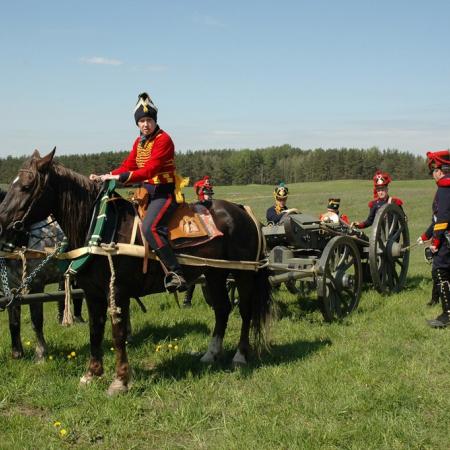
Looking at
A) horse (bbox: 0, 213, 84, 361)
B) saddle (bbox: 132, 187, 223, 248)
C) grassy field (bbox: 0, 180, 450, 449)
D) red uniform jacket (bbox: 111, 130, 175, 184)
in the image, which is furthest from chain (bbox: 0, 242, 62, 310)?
red uniform jacket (bbox: 111, 130, 175, 184)

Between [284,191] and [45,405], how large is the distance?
556cm

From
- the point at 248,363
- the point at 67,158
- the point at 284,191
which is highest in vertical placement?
the point at 67,158

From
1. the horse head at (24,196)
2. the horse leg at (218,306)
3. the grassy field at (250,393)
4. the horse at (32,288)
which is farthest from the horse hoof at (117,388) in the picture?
the horse head at (24,196)

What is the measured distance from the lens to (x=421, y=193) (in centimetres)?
4897

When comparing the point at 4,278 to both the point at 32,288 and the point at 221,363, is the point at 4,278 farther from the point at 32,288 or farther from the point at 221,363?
the point at 221,363

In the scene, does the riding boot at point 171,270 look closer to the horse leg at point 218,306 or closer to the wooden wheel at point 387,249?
the horse leg at point 218,306

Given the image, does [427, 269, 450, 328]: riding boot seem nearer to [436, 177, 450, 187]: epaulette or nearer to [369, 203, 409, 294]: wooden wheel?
[436, 177, 450, 187]: epaulette

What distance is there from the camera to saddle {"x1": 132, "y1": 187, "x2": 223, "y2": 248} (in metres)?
5.54

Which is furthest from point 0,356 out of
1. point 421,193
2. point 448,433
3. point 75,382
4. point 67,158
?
point 67,158

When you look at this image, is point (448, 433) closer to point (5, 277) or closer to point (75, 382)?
point (75, 382)

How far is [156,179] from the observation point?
A: 214 inches

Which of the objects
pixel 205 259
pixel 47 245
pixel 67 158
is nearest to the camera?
pixel 205 259

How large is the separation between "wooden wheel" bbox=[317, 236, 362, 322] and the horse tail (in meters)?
1.09

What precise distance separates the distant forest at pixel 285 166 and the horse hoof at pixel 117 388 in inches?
3395
